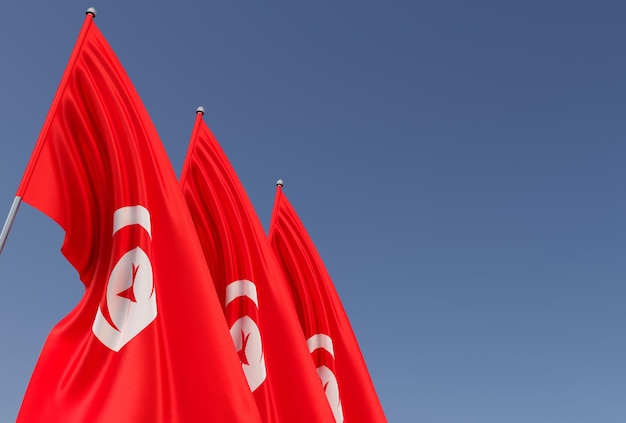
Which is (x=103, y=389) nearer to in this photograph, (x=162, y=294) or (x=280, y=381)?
(x=162, y=294)

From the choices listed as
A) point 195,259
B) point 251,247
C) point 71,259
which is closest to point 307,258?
point 251,247

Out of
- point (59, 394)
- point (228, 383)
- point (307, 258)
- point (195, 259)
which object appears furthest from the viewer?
point (307, 258)

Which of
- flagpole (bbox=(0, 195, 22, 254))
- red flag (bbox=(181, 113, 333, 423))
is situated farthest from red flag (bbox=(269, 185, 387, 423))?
flagpole (bbox=(0, 195, 22, 254))

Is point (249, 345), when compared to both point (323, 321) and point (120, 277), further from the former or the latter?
point (323, 321)

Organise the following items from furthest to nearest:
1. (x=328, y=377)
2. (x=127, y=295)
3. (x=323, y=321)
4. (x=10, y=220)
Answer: (x=323, y=321) < (x=328, y=377) < (x=127, y=295) < (x=10, y=220)

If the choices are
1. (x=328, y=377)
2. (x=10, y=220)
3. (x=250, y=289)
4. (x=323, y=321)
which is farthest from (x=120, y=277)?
(x=323, y=321)

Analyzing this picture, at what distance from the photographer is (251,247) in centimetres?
1308

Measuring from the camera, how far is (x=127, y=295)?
8.77 meters

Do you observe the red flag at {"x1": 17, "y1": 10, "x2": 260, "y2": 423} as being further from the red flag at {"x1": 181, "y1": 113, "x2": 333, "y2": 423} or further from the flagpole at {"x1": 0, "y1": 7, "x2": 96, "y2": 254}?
the red flag at {"x1": 181, "y1": 113, "x2": 333, "y2": 423}

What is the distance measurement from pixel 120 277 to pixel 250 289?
12.9 ft

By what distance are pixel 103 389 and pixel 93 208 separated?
2.47m

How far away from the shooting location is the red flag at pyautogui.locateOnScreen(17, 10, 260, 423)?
8.23 metres

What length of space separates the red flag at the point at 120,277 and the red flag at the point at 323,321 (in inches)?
249

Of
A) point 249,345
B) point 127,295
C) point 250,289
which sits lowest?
point 127,295
